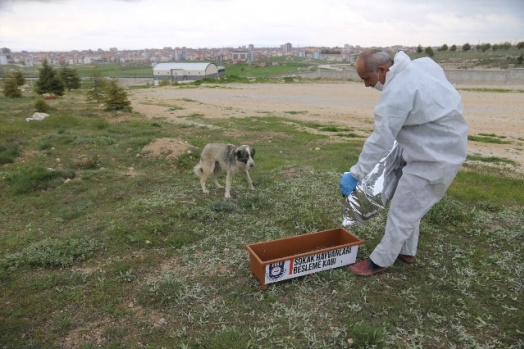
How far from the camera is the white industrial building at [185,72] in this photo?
76438 millimetres

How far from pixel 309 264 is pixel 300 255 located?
0.22 meters

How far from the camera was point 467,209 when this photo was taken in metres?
6.54

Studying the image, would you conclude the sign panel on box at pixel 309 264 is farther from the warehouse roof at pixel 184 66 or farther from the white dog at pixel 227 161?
the warehouse roof at pixel 184 66

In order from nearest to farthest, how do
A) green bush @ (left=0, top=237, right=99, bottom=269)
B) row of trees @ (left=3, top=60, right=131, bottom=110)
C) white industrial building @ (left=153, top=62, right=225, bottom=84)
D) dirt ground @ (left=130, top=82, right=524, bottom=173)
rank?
green bush @ (left=0, top=237, right=99, bottom=269)
dirt ground @ (left=130, top=82, right=524, bottom=173)
row of trees @ (left=3, top=60, right=131, bottom=110)
white industrial building @ (left=153, top=62, right=225, bottom=84)

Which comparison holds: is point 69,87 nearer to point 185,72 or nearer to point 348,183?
point 348,183

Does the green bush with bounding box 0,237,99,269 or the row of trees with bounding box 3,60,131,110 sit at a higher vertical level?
the row of trees with bounding box 3,60,131,110

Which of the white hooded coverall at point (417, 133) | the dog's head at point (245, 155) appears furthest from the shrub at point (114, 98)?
the white hooded coverall at point (417, 133)

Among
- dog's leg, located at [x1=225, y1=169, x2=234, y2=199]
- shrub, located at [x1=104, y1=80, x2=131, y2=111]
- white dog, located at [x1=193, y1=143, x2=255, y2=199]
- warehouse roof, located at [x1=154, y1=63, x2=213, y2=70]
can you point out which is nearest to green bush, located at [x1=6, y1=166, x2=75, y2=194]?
white dog, located at [x1=193, y1=143, x2=255, y2=199]

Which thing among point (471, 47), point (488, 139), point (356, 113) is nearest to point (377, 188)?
point (488, 139)

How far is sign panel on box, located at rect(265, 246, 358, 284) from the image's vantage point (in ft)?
13.4

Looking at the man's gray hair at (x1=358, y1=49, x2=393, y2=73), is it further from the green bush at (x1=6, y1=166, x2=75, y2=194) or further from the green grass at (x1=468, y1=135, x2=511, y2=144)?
the green grass at (x1=468, y1=135, x2=511, y2=144)

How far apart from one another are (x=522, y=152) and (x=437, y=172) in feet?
34.7

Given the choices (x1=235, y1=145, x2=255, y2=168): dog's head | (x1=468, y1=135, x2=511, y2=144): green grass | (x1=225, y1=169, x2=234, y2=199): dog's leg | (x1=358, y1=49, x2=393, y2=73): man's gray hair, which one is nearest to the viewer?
(x1=358, y1=49, x2=393, y2=73): man's gray hair

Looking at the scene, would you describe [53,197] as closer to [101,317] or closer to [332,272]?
[101,317]
